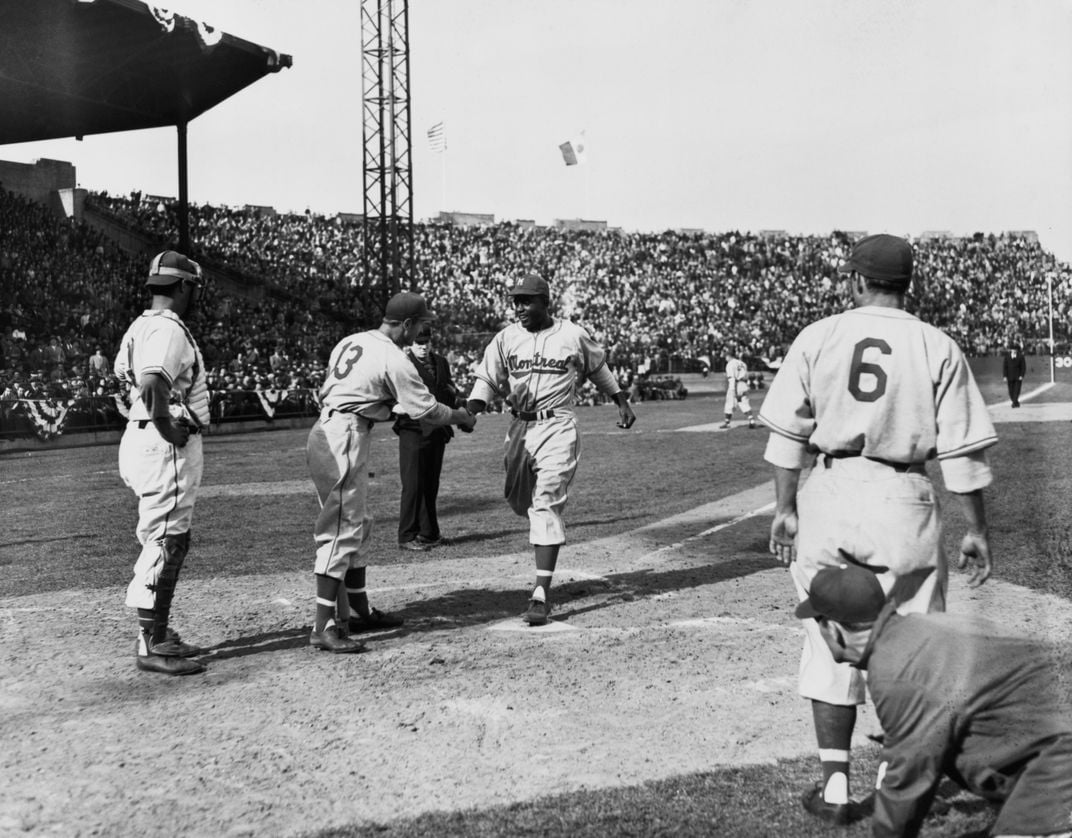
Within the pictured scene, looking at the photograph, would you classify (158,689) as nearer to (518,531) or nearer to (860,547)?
(860,547)

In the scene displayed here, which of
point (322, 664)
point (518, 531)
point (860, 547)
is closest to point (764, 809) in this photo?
point (860, 547)

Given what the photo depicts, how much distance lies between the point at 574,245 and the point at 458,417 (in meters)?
45.6

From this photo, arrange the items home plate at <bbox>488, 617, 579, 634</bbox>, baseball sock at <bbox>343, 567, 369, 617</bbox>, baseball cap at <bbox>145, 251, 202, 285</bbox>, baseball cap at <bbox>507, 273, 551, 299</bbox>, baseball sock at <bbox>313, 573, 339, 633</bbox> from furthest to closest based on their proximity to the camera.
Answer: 1. baseball cap at <bbox>507, 273, 551, 299</bbox>
2. baseball sock at <bbox>343, 567, 369, 617</bbox>
3. home plate at <bbox>488, 617, 579, 634</bbox>
4. baseball sock at <bbox>313, 573, 339, 633</bbox>
5. baseball cap at <bbox>145, 251, 202, 285</bbox>

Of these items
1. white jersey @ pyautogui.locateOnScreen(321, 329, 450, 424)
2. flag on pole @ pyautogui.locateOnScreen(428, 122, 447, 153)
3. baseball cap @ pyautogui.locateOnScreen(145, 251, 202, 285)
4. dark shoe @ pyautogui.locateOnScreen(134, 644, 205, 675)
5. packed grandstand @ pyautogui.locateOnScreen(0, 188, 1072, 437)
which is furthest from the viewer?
flag on pole @ pyautogui.locateOnScreen(428, 122, 447, 153)

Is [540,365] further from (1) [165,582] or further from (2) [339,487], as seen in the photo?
(1) [165,582]

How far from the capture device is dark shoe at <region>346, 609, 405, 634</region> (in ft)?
19.7

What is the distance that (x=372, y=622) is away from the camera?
19.8ft

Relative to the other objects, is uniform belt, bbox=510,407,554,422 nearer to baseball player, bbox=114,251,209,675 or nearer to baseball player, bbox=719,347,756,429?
baseball player, bbox=114,251,209,675

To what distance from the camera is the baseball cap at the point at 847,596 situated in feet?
9.64

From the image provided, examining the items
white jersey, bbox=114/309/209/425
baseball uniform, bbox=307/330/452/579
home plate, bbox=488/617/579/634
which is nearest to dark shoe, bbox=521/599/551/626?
home plate, bbox=488/617/579/634

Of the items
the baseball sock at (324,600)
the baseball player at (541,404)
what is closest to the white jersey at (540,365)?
the baseball player at (541,404)

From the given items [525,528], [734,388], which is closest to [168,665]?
[525,528]

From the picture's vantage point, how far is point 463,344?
1436 inches

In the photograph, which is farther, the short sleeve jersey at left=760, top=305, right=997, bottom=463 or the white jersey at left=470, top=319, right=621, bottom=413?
the white jersey at left=470, top=319, right=621, bottom=413
